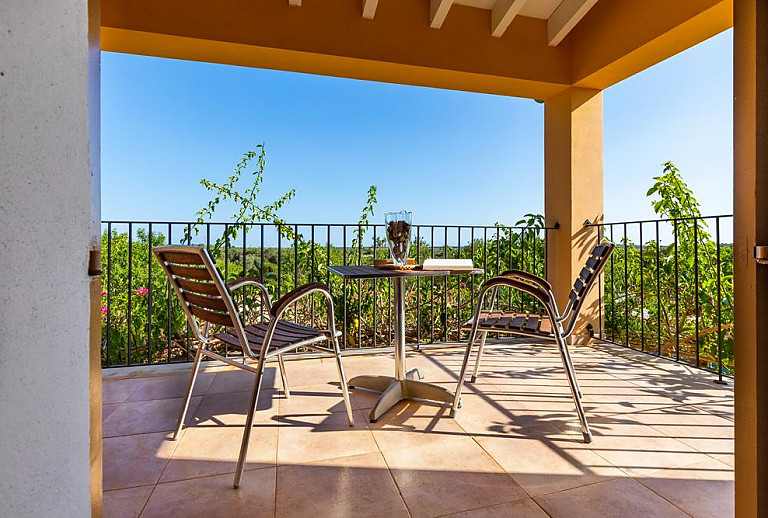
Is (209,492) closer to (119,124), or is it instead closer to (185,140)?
(119,124)

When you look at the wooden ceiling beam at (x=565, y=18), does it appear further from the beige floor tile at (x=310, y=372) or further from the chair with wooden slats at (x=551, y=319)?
the beige floor tile at (x=310, y=372)

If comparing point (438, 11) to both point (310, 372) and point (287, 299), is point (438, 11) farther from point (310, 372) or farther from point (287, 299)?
point (310, 372)

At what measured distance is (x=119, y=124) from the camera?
23.5ft

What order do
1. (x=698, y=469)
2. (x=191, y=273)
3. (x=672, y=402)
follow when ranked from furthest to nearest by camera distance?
(x=672, y=402), (x=191, y=273), (x=698, y=469)

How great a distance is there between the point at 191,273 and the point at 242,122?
8.11 m

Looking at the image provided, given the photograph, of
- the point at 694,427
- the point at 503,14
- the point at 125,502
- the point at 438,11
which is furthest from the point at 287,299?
the point at 503,14

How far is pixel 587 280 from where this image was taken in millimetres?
1875

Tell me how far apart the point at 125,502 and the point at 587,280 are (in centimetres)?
199

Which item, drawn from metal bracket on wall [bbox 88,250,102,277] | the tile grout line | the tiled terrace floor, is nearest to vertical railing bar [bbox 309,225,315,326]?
the tiled terrace floor

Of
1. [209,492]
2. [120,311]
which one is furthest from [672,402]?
[120,311]

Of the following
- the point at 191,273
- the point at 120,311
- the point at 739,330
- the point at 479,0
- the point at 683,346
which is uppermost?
the point at 479,0

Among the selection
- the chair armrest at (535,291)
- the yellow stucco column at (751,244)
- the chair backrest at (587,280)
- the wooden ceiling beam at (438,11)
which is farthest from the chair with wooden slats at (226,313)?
the wooden ceiling beam at (438,11)

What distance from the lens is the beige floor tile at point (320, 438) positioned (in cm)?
159

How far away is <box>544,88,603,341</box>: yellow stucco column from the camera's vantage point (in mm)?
3523
